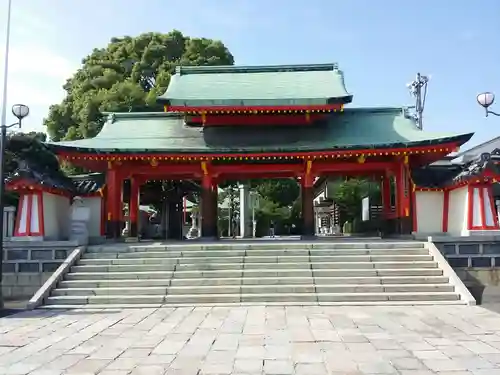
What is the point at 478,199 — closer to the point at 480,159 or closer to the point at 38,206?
the point at 480,159

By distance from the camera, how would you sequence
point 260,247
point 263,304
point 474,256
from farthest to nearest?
1. point 260,247
2. point 474,256
3. point 263,304

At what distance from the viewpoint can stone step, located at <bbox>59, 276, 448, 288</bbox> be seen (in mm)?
11500

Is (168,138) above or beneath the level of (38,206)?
above

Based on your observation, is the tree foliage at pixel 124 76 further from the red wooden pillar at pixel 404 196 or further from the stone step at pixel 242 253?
the red wooden pillar at pixel 404 196

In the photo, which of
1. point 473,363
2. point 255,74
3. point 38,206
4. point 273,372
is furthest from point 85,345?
point 255,74

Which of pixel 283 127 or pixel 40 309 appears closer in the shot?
pixel 40 309

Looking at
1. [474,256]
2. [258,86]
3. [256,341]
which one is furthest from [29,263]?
[474,256]

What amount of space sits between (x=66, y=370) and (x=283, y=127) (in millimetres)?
13051

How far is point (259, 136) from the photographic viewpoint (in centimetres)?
1703

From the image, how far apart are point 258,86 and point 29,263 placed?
1091cm

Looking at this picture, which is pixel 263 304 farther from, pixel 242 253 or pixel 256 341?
pixel 256 341

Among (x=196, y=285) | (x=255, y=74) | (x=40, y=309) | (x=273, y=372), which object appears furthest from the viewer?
(x=255, y=74)

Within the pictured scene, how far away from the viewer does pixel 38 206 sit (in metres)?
14.0

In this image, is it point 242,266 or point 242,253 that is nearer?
point 242,266
